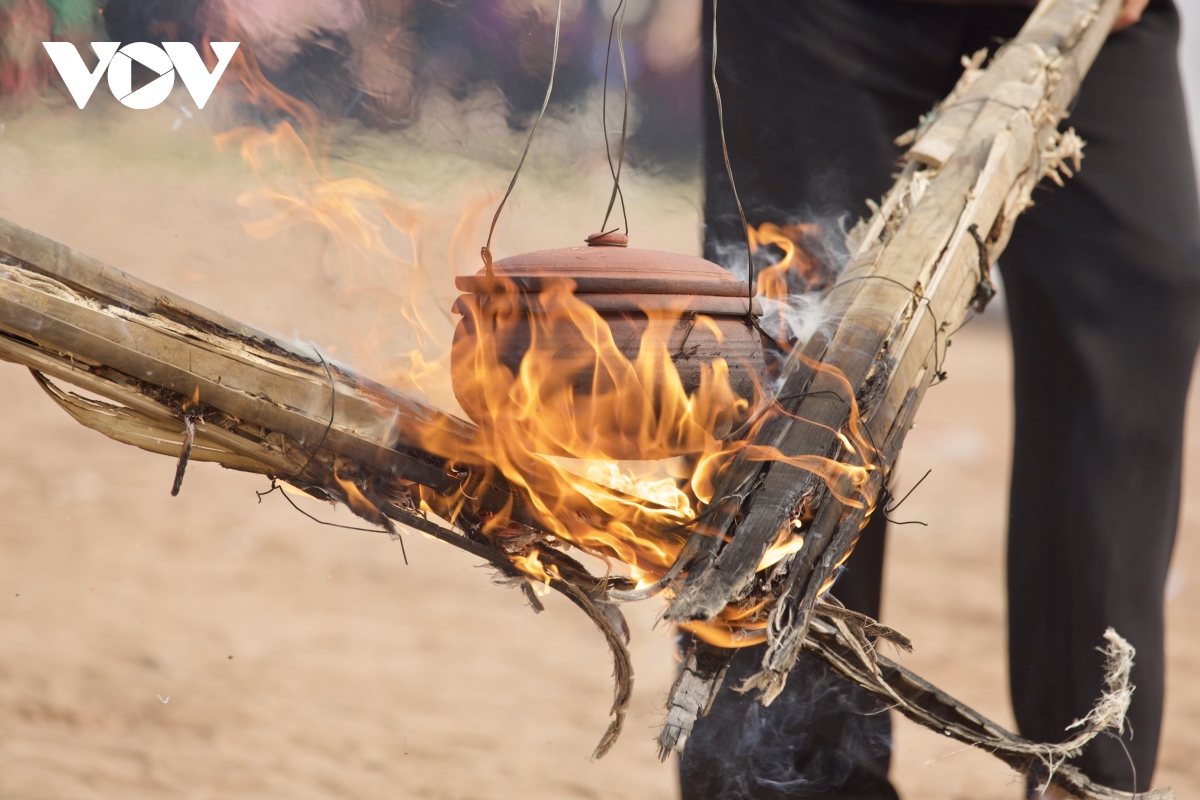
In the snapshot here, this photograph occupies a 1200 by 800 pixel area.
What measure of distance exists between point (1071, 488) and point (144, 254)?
20.3ft

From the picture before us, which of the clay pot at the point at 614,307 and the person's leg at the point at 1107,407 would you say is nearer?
the clay pot at the point at 614,307

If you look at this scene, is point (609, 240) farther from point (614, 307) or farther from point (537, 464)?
point (537, 464)

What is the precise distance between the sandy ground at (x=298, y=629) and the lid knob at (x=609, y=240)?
53 centimetres

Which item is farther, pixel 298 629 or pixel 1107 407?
pixel 298 629

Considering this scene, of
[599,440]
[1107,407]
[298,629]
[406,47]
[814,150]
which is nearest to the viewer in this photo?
[599,440]

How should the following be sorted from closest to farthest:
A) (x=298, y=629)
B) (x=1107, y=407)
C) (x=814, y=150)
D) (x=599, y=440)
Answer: (x=599, y=440)
(x=1107, y=407)
(x=814, y=150)
(x=298, y=629)

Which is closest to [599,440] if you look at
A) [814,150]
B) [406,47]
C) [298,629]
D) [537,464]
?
[537,464]

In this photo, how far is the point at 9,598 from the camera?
2982 millimetres

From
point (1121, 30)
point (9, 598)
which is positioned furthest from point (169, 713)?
point (1121, 30)

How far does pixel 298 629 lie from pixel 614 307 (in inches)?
82.3

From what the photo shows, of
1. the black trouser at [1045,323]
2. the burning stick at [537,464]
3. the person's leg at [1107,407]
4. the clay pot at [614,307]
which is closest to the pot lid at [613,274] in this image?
the clay pot at [614,307]

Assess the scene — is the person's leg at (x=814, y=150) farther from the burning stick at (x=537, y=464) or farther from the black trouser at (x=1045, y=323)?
the burning stick at (x=537, y=464)

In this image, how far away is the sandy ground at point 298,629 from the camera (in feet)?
7.50

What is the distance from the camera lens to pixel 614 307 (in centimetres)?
138
